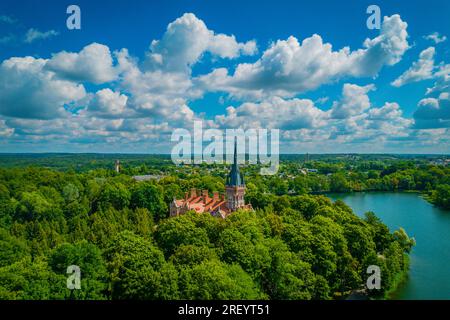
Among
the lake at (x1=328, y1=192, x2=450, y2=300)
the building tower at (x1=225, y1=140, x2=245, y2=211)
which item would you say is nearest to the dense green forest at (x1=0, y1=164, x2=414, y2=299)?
the lake at (x1=328, y1=192, x2=450, y2=300)

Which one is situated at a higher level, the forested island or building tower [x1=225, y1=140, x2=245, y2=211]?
building tower [x1=225, y1=140, x2=245, y2=211]

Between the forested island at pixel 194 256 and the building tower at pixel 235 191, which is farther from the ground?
the building tower at pixel 235 191

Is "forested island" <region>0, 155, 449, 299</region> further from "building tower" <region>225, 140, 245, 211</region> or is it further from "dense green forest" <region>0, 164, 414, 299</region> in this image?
"building tower" <region>225, 140, 245, 211</region>

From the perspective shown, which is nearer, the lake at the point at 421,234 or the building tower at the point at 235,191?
the lake at the point at 421,234

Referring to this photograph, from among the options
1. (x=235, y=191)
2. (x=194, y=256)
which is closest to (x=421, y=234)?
(x=235, y=191)

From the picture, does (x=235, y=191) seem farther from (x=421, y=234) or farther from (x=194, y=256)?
(x=421, y=234)

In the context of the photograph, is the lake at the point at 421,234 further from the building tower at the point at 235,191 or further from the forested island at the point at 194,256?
the building tower at the point at 235,191

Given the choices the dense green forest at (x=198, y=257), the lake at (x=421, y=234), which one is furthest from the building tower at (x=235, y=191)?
the lake at (x=421, y=234)

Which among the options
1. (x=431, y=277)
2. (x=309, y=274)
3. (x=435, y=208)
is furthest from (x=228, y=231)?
(x=435, y=208)
